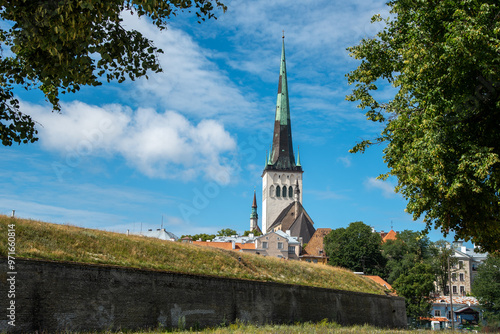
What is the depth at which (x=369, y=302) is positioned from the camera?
114 feet

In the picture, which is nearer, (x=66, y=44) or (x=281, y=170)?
(x=66, y=44)

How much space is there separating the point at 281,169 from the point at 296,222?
88.1 feet

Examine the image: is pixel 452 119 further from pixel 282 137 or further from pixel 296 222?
pixel 282 137

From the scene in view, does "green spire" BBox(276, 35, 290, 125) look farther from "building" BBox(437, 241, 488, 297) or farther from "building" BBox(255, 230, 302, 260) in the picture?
"building" BBox(437, 241, 488, 297)

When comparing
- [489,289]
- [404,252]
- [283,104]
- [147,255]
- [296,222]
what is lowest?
[489,289]

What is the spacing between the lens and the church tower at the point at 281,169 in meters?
129

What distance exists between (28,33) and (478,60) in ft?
38.2

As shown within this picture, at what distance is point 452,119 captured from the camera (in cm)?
1439

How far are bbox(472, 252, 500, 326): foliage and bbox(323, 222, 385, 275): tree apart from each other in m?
14.2

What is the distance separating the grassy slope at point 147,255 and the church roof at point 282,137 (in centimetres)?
9297

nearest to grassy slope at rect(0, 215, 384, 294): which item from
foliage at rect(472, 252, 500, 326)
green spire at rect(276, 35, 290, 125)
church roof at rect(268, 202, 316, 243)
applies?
foliage at rect(472, 252, 500, 326)

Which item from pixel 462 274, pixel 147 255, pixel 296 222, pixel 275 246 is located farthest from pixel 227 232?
pixel 147 255

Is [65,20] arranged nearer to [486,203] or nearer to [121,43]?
[121,43]

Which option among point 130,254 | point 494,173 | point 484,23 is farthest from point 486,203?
point 130,254
